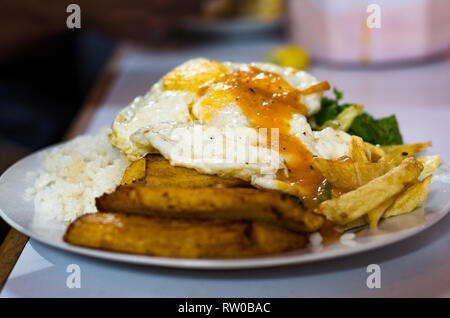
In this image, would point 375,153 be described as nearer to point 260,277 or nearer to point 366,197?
point 366,197

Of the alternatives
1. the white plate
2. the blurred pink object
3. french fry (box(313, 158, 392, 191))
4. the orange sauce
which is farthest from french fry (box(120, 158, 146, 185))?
the blurred pink object

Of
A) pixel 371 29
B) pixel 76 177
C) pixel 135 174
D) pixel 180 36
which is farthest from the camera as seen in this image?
pixel 180 36

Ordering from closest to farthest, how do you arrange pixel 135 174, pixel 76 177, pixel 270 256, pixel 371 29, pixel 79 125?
pixel 270 256 < pixel 135 174 < pixel 76 177 < pixel 79 125 < pixel 371 29

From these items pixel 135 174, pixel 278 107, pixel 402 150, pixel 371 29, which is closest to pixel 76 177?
pixel 135 174

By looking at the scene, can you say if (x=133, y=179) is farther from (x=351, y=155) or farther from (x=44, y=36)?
(x=44, y=36)

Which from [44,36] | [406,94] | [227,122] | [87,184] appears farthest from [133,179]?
[44,36]

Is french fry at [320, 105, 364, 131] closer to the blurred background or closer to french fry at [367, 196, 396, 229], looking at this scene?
french fry at [367, 196, 396, 229]

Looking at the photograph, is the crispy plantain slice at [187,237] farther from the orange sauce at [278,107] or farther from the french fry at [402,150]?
the french fry at [402,150]
